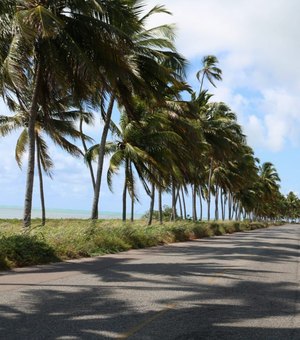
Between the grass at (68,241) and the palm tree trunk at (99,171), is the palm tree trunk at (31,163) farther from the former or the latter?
the palm tree trunk at (99,171)

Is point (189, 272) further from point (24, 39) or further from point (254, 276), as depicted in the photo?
point (24, 39)

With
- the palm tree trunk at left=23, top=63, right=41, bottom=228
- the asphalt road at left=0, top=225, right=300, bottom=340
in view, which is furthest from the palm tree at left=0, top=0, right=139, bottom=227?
the asphalt road at left=0, top=225, right=300, bottom=340

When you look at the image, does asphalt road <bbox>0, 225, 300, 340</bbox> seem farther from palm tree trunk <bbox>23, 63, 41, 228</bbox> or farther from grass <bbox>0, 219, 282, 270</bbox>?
palm tree trunk <bbox>23, 63, 41, 228</bbox>

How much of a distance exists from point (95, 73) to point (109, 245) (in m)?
6.52

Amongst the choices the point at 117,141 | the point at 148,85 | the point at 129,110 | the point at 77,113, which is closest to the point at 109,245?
the point at 129,110

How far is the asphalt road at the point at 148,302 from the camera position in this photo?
6.09 meters

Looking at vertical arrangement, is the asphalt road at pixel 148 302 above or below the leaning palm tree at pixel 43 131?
below

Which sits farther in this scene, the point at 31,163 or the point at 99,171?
the point at 99,171

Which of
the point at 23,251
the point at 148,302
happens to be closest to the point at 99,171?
the point at 23,251

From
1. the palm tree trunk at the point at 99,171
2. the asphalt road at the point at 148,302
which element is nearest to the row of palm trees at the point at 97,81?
the palm tree trunk at the point at 99,171

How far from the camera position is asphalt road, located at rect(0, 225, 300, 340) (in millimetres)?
6090

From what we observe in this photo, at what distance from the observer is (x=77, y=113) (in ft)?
95.0

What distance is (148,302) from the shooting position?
797 cm

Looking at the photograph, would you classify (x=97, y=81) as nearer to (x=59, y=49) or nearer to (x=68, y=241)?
(x=59, y=49)
